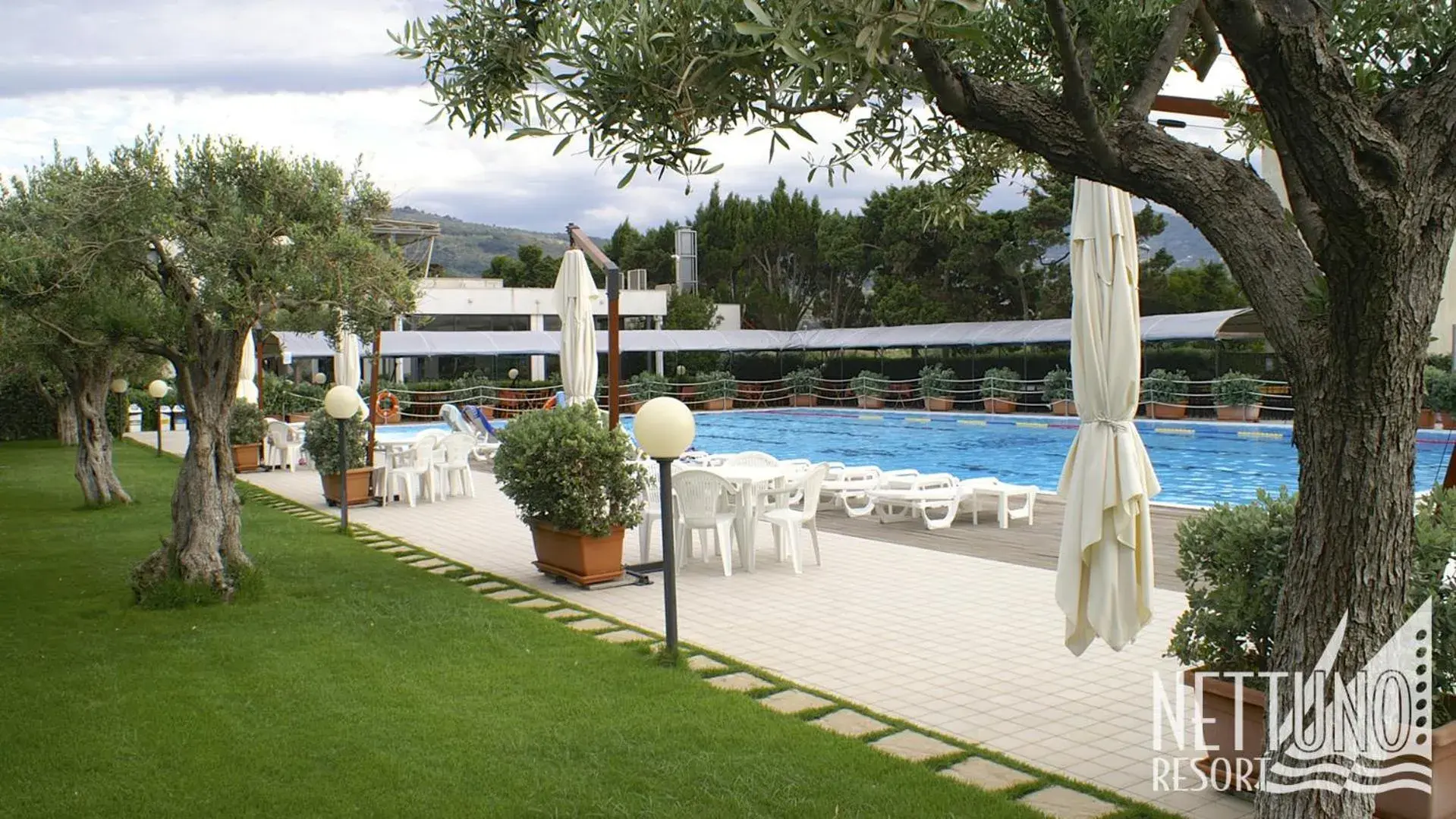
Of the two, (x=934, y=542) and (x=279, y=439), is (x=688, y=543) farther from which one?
(x=279, y=439)

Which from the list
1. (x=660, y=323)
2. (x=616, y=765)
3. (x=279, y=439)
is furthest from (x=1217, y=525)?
(x=660, y=323)

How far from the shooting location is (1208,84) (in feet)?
13.9

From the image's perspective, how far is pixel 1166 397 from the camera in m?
24.9

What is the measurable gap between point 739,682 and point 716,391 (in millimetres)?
27064

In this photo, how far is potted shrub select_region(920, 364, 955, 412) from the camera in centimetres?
2947

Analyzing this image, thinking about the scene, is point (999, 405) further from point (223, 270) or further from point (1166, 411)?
point (223, 270)

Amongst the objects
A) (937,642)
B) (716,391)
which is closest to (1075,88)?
(937,642)

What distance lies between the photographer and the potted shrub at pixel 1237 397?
76.1 feet

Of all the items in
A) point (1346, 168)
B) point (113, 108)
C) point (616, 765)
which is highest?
point (113, 108)

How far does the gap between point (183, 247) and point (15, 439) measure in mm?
21779

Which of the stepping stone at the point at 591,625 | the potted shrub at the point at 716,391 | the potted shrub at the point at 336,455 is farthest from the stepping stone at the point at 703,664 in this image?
the potted shrub at the point at 716,391

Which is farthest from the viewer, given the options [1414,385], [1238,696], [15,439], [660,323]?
[660,323]

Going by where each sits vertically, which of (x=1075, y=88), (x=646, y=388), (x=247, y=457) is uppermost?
(x=1075, y=88)

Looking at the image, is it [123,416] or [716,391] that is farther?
[716,391]
